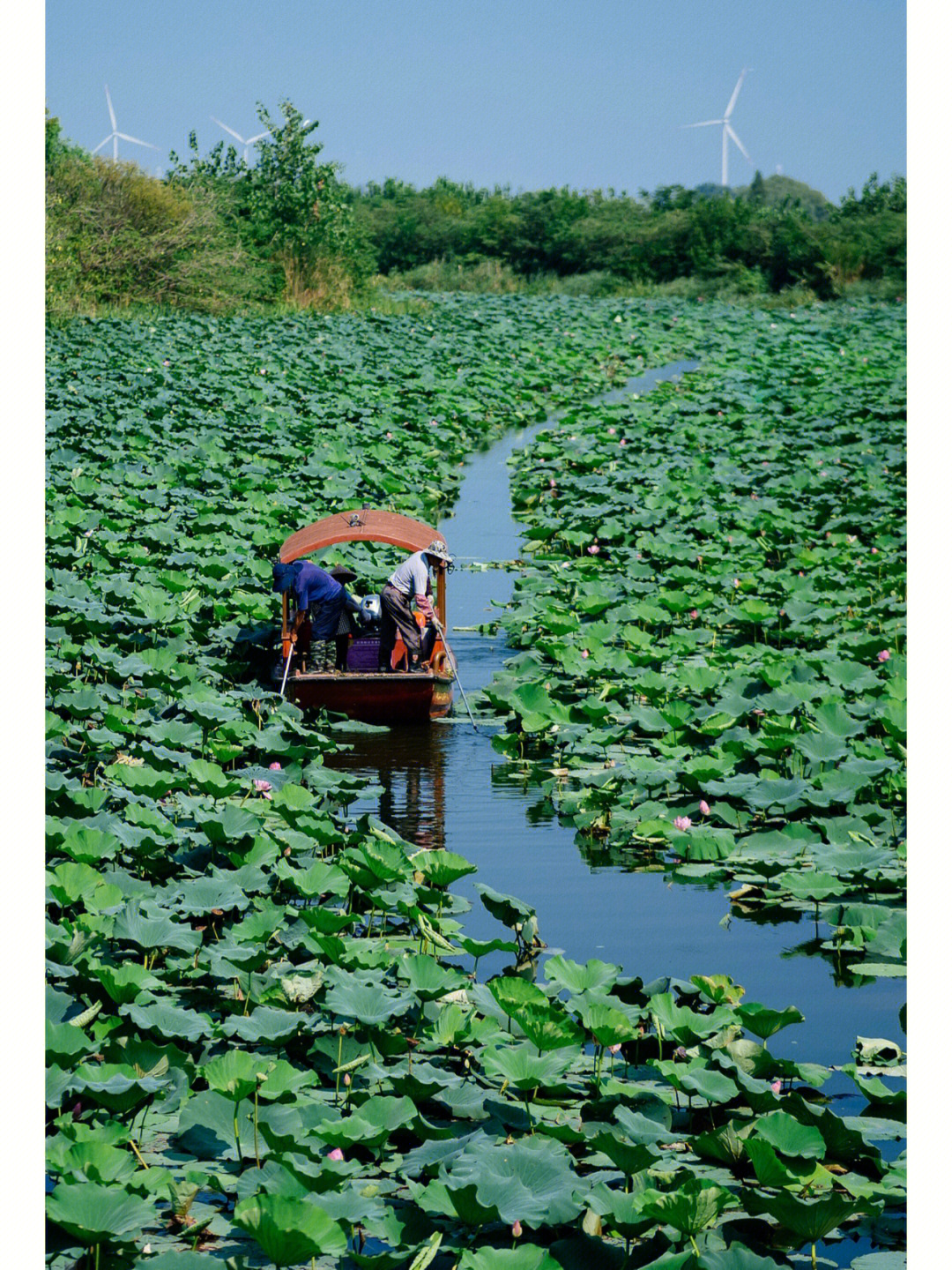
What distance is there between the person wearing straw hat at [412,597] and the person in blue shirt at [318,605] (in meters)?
0.27

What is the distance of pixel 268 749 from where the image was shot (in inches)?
267

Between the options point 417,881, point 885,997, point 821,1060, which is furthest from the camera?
point 417,881

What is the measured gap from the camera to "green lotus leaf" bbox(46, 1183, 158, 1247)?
2.88 m

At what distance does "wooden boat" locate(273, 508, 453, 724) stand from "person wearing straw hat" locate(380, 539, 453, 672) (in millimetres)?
75

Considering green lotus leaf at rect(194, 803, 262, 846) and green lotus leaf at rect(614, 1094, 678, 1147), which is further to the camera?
green lotus leaf at rect(194, 803, 262, 846)

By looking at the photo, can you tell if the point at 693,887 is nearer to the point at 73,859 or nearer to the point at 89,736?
the point at 73,859

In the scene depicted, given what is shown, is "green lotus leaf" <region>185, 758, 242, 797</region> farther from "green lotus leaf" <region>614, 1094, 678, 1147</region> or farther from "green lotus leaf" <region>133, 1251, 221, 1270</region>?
"green lotus leaf" <region>133, 1251, 221, 1270</region>

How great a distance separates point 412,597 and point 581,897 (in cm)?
302

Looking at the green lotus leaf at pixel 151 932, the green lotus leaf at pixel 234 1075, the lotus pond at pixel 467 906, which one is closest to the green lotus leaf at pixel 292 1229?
the lotus pond at pixel 467 906

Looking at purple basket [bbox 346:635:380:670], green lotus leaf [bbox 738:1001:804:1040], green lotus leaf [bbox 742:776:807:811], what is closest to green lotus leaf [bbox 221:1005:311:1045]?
green lotus leaf [bbox 738:1001:804:1040]

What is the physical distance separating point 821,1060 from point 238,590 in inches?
267

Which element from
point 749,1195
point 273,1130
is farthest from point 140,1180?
point 749,1195

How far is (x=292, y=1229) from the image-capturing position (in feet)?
8.99
